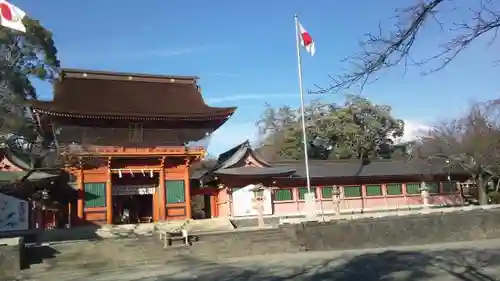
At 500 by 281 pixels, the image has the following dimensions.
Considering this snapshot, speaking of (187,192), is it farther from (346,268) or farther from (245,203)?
(346,268)

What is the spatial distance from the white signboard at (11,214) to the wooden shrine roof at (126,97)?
5.58 metres

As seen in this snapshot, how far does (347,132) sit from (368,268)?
36.5 meters

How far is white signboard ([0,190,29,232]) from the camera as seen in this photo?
72.7ft

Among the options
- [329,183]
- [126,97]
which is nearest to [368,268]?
[329,183]

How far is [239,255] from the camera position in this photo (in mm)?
18453

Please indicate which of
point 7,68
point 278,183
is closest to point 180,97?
point 278,183

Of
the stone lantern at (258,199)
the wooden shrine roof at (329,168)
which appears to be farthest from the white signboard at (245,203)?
the wooden shrine roof at (329,168)

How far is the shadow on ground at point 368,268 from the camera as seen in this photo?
35.1 ft

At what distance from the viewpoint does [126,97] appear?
30.4m

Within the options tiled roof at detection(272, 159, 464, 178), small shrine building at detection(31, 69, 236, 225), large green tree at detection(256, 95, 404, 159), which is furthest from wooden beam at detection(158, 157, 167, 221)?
large green tree at detection(256, 95, 404, 159)

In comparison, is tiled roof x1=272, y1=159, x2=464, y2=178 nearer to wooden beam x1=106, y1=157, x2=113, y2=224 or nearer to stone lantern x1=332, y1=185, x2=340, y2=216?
stone lantern x1=332, y1=185, x2=340, y2=216

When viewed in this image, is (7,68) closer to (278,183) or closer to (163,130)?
(163,130)

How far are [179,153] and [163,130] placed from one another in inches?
114

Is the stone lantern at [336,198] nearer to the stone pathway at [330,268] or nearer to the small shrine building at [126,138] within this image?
the small shrine building at [126,138]
